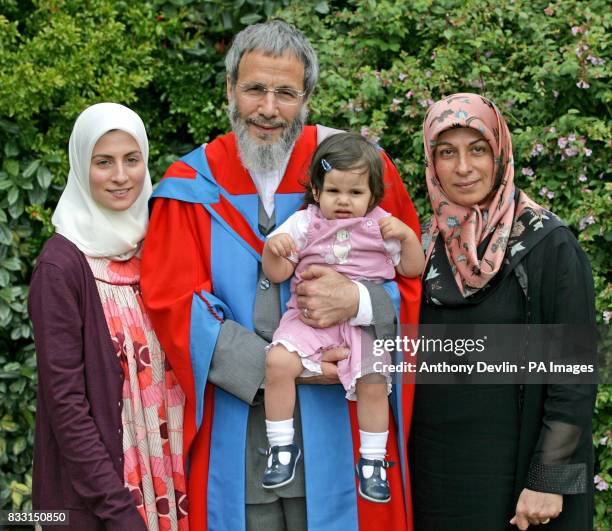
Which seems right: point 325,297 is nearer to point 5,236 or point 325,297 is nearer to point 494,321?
point 494,321

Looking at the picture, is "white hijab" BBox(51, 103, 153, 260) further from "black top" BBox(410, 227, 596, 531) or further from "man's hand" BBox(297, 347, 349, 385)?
"black top" BBox(410, 227, 596, 531)

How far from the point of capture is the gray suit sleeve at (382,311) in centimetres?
292

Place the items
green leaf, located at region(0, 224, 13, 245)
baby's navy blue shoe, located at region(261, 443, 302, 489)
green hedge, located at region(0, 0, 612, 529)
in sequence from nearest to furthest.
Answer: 1. baby's navy blue shoe, located at region(261, 443, 302, 489)
2. green hedge, located at region(0, 0, 612, 529)
3. green leaf, located at region(0, 224, 13, 245)

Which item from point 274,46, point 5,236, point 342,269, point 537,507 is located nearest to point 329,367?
point 342,269

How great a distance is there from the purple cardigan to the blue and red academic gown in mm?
224

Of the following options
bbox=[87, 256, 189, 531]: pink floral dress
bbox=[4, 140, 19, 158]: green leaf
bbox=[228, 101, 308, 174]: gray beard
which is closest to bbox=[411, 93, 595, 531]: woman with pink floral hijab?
bbox=[228, 101, 308, 174]: gray beard

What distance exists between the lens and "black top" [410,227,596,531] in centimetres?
275

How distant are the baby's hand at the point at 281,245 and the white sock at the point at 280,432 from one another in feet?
1.82

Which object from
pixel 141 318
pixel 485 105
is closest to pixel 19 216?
pixel 141 318

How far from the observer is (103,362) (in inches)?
109

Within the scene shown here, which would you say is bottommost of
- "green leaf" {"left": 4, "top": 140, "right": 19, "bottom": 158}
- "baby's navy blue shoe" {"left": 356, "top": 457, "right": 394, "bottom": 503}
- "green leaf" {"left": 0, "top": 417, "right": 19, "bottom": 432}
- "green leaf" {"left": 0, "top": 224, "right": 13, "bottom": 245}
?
"baby's navy blue shoe" {"left": 356, "top": 457, "right": 394, "bottom": 503}

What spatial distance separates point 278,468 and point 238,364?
14.3 inches

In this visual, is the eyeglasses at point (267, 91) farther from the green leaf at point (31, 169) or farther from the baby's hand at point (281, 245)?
the green leaf at point (31, 169)

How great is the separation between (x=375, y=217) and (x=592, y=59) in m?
1.60
